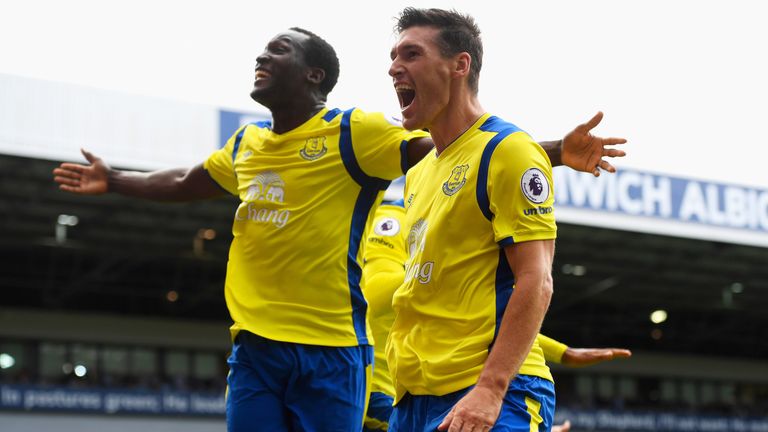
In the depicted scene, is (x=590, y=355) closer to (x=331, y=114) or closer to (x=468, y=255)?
(x=468, y=255)

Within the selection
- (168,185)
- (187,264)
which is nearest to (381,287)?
(168,185)

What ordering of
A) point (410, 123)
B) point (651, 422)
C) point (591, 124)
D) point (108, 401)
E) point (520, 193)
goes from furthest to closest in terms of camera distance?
point (651, 422) < point (108, 401) < point (591, 124) < point (410, 123) < point (520, 193)

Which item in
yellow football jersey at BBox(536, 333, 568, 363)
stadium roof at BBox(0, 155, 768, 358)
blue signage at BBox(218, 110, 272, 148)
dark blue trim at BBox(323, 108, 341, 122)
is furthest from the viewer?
stadium roof at BBox(0, 155, 768, 358)

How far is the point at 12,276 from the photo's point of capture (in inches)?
1168

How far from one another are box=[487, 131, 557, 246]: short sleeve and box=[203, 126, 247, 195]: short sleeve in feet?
6.91

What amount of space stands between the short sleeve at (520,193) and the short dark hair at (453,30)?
436 mm

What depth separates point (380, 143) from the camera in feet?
15.5

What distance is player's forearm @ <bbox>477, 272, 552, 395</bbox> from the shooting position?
314cm

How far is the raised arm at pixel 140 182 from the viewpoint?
5.39m

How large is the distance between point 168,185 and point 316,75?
1.02 m

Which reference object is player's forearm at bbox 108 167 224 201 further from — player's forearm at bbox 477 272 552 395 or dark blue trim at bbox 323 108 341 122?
player's forearm at bbox 477 272 552 395

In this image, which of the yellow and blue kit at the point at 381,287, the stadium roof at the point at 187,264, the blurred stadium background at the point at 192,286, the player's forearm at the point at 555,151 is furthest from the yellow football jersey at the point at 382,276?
the stadium roof at the point at 187,264

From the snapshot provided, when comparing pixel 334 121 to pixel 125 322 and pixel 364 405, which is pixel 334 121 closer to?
pixel 364 405

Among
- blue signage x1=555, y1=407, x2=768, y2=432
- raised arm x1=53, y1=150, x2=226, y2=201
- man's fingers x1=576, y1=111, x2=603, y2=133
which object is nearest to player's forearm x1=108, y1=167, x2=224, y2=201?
raised arm x1=53, y1=150, x2=226, y2=201
